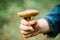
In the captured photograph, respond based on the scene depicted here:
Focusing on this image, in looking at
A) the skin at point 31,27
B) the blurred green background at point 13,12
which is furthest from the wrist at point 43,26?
the blurred green background at point 13,12

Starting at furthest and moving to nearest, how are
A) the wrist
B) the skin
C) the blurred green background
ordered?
the blurred green background → the wrist → the skin

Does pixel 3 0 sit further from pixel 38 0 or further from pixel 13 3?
pixel 38 0

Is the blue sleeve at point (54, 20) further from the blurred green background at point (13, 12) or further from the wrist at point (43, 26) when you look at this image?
the blurred green background at point (13, 12)

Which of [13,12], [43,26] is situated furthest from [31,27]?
[13,12]

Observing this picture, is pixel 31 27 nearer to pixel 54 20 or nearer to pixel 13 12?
pixel 54 20

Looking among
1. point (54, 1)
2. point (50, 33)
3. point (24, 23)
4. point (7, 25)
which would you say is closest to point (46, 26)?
point (50, 33)

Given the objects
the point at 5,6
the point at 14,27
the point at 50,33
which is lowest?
the point at 50,33

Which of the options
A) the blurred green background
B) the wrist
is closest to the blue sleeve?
the wrist

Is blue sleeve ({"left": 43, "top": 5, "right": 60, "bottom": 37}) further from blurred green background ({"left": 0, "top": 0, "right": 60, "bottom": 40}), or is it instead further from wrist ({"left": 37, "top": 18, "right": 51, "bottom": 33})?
blurred green background ({"left": 0, "top": 0, "right": 60, "bottom": 40})
